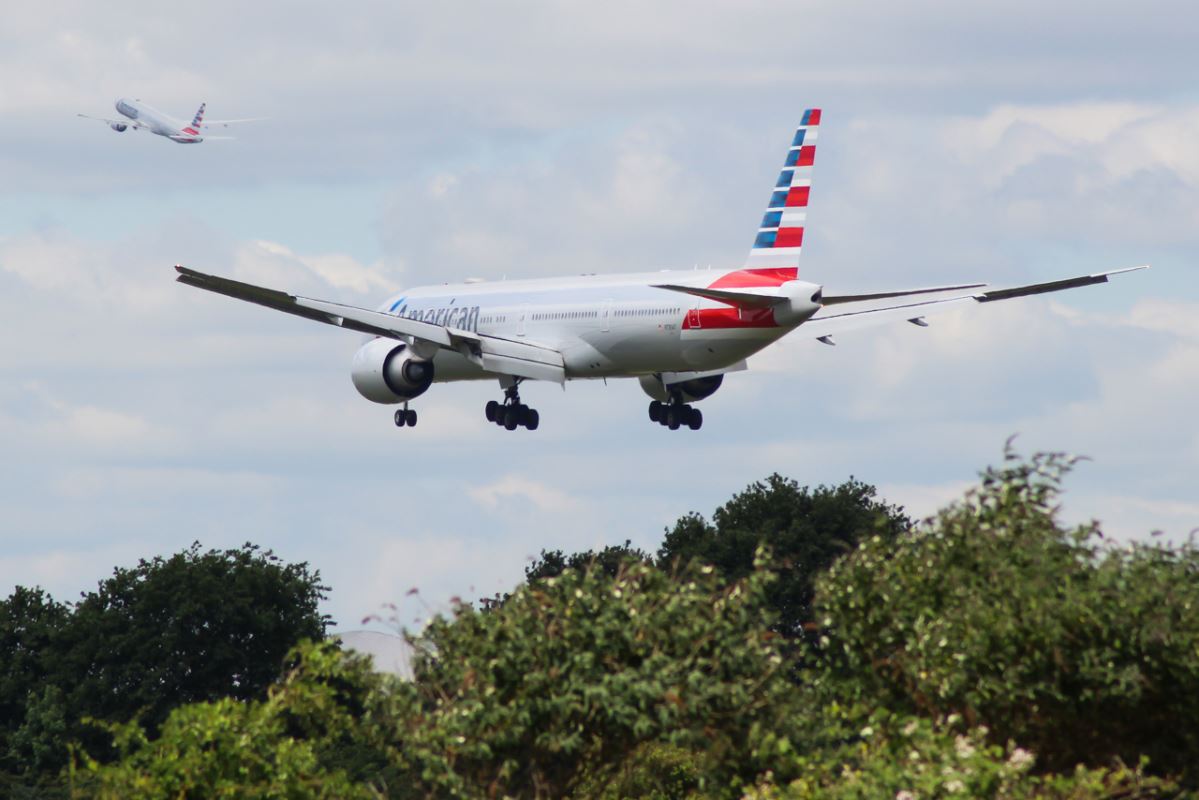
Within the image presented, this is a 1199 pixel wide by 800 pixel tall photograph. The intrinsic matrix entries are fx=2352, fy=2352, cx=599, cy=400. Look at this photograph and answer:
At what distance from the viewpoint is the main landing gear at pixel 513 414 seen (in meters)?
74.0

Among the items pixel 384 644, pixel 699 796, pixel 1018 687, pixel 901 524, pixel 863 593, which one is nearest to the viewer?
pixel 1018 687

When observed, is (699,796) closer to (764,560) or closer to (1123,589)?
(764,560)

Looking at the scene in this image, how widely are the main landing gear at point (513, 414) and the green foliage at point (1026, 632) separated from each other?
4648 cm

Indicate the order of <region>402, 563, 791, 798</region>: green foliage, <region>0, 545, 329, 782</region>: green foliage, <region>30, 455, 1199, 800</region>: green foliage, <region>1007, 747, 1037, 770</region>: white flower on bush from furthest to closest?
<region>0, 545, 329, 782</region>: green foliage → <region>402, 563, 791, 798</region>: green foliage → <region>30, 455, 1199, 800</region>: green foliage → <region>1007, 747, 1037, 770</region>: white flower on bush

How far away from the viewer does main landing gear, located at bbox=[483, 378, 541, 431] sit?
7400 centimetres

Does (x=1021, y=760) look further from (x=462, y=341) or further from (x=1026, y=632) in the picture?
(x=462, y=341)

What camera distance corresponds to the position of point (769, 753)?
26.0 meters

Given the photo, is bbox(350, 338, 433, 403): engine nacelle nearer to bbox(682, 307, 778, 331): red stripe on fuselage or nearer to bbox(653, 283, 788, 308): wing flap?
bbox(682, 307, 778, 331): red stripe on fuselage

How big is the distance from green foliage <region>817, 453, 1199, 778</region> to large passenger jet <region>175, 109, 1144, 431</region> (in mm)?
34132

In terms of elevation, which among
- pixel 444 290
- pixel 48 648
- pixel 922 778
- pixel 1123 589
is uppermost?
pixel 444 290

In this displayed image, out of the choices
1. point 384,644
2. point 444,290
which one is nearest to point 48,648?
point 444,290

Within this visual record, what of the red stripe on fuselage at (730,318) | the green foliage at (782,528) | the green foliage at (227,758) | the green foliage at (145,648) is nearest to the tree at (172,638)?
the green foliage at (145,648)

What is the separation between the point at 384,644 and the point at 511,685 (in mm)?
133805

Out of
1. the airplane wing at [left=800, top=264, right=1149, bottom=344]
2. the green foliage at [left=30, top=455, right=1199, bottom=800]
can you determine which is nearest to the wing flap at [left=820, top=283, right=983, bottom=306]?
the airplane wing at [left=800, top=264, right=1149, bottom=344]
